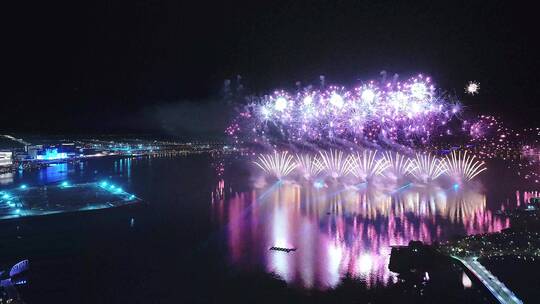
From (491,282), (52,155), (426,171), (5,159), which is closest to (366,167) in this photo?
(426,171)

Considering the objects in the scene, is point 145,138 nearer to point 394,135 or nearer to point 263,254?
point 394,135

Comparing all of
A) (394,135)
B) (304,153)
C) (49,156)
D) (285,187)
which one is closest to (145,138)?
(49,156)

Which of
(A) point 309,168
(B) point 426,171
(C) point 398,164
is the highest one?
(C) point 398,164

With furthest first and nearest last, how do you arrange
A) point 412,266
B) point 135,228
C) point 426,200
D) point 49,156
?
point 49,156, point 426,200, point 135,228, point 412,266

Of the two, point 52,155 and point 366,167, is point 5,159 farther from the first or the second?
point 366,167

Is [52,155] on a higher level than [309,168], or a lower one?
higher

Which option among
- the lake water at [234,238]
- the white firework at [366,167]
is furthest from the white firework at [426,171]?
the lake water at [234,238]

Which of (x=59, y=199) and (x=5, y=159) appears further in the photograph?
(x=5, y=159)
